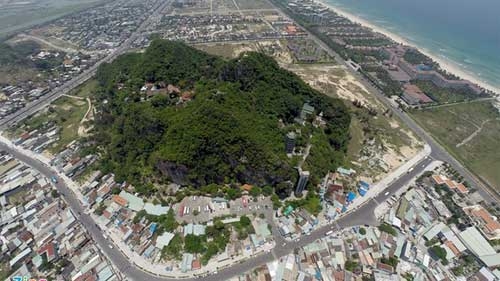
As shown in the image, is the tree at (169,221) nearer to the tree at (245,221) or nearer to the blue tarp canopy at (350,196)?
the tree at (245,221)

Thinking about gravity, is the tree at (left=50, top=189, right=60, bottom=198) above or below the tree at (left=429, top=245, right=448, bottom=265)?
below

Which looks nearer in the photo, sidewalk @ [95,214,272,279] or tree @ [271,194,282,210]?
sidewalk @ [95,214,272,279]

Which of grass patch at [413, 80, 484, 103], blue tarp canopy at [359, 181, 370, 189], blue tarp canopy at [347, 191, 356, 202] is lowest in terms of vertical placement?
blue tarp canopy at [347, 191, 356, 202]

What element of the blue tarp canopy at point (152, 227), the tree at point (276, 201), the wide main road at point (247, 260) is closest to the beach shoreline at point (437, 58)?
the wide main road at point (247, 260)

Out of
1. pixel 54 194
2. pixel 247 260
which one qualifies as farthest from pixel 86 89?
pixel 247 260

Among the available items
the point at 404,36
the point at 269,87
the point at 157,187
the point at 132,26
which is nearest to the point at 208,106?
the point at 157,187

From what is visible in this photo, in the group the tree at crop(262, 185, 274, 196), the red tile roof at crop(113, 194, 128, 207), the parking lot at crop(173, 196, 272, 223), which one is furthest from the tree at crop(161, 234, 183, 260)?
the tree at crop(262, 185, 274, 196)

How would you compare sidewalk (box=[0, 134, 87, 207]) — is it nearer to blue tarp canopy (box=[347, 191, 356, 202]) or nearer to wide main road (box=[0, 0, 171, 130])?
wide main road (box=[0, 0, 171, 130])

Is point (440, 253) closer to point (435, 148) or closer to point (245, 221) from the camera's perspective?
point (245, 221)
